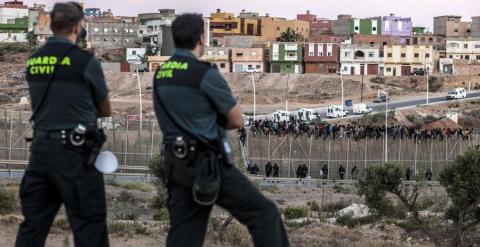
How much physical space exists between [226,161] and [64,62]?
993 mm

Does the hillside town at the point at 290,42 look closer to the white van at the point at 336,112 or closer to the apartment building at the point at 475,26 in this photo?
the apartment building at the point at 475,26

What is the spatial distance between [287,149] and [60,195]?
106 feet

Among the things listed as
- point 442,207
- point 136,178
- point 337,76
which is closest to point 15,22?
point 337,76

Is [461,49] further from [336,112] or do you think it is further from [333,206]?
[333,206]

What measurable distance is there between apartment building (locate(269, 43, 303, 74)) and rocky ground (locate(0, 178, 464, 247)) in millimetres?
57875

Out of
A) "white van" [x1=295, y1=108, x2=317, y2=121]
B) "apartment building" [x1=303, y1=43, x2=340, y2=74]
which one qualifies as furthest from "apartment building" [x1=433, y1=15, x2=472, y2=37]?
"white van" [x1=295, y1=108, x2=317, y2=121]

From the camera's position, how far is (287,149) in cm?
3688

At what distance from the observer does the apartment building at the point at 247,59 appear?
297 ft

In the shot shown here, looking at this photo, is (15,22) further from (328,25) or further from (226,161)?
(226,161)

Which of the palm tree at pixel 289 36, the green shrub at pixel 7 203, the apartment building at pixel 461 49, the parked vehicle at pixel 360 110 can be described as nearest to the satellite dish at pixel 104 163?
the green shrub at pixel 7 203

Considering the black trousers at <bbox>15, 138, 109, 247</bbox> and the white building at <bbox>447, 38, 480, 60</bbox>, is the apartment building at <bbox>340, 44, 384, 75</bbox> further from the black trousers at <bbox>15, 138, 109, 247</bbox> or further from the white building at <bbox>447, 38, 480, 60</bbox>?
the black trousers at <bbox>15, 138, 109, 247</bbox>

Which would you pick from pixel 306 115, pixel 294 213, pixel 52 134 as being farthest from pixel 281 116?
pixel 52 134

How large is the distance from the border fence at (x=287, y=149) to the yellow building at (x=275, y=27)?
68.8 meters

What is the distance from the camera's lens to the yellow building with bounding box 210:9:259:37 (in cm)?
11206
